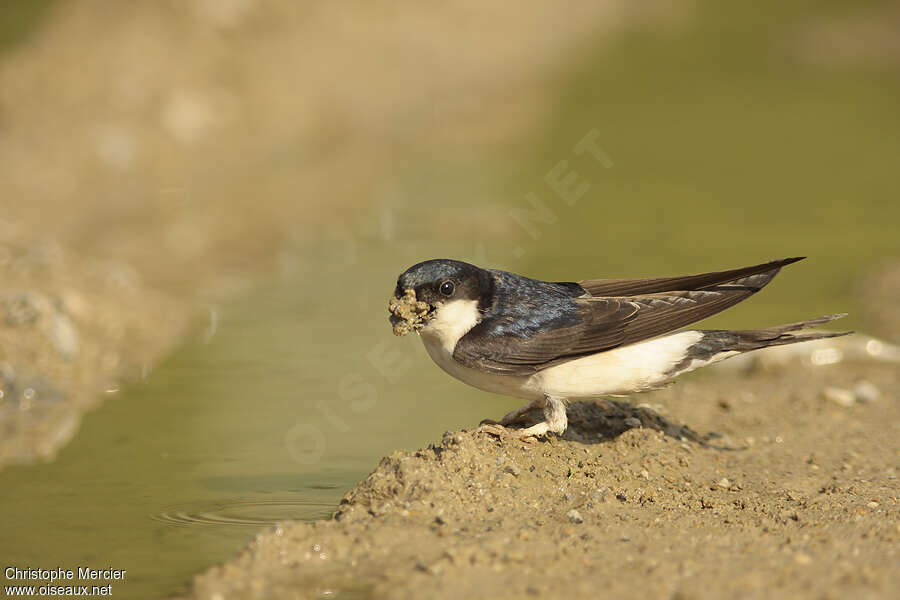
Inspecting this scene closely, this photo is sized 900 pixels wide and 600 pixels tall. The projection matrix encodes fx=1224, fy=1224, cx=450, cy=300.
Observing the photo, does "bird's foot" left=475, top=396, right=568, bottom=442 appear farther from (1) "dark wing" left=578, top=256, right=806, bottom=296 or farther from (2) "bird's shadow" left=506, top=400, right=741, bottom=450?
(1) "dark wing" left=578, top=256, right=806, bottom=296

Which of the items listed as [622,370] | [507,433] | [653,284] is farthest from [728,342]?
[507,433]

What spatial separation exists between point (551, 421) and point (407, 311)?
76cm

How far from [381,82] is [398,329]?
12.3m

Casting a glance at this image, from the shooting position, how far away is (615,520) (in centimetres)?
450

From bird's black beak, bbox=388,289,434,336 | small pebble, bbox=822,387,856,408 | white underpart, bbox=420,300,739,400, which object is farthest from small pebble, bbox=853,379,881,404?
bird's black beak, bbox=388,289,434,336

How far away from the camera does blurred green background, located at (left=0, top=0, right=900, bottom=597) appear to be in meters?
5.73

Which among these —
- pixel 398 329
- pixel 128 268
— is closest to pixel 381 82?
pixel 128 268

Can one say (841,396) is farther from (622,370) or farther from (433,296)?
(433,296)

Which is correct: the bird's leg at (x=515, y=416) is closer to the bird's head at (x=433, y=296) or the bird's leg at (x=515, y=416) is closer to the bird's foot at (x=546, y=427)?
the bird's foot at (x=546, y=427)

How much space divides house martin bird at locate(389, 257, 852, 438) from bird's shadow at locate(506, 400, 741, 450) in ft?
0.80

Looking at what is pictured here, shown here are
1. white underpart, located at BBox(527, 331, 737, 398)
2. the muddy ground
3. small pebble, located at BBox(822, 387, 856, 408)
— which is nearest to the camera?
the muddy ground

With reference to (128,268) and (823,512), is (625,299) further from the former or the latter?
(128,268)

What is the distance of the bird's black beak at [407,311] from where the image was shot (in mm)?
4875

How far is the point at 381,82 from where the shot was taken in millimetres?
16781
